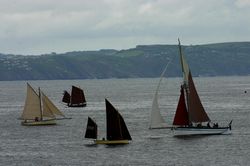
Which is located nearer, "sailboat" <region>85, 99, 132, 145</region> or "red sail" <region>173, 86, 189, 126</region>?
"sailboat" <region>85, 99, 132, 145</region>

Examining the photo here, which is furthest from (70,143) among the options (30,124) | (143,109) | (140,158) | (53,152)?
(143,109)

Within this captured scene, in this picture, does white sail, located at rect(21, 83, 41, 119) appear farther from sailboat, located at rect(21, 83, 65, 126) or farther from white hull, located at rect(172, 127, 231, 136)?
white hull, located at rect(172, 127, 231, 136)

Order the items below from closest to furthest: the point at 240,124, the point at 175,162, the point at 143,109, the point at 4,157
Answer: the point at 175,162
the point at 4,157
the point at 240,124
the point at 143,109

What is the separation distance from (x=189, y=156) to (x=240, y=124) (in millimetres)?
37473

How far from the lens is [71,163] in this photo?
236ft

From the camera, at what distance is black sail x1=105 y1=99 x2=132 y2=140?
8362 cm

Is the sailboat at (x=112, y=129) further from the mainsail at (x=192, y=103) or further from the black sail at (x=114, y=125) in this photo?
the mainsail at (x=192, y=103)

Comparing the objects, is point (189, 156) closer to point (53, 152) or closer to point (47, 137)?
point (53, 152)

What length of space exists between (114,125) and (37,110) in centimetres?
3728

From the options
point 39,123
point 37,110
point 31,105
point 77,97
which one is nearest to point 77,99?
point 77,97

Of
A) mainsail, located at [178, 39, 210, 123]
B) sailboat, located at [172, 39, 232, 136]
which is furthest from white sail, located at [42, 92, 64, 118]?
mainsail, located at [178, 39, 210, 123]

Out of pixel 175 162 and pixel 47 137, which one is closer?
pixel 175 162

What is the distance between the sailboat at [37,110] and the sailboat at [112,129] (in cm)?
3187

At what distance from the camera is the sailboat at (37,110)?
117438 mm
